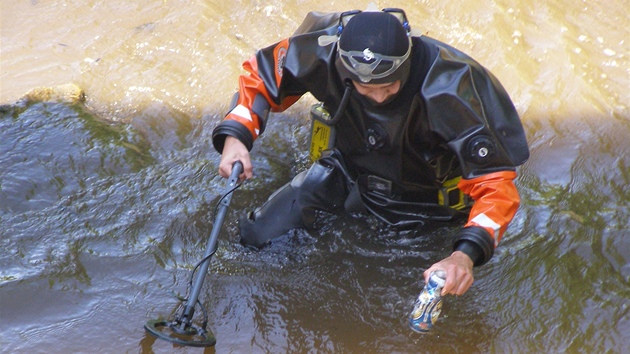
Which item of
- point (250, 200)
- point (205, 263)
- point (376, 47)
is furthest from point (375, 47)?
point (250, 200)

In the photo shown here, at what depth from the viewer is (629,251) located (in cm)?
427

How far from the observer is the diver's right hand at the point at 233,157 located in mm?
3709

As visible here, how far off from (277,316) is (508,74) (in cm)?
299

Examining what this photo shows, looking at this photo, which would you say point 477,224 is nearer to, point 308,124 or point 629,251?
point 629,251

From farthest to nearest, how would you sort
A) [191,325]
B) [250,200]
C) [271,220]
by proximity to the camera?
1. [250,200]
2. [271,220]
3. [191,325]

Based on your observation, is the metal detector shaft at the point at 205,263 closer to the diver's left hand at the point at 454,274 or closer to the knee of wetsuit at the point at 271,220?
the knee of wetsuit at the point at 271,220

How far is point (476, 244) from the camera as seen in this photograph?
3.21m

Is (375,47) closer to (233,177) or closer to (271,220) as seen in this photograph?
(233,177)

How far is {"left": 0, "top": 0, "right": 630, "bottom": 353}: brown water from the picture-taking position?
12.3ft

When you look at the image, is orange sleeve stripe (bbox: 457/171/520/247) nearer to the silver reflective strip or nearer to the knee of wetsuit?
the silver reflective strip

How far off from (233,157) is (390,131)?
835mm

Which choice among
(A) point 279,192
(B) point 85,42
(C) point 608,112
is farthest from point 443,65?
(B) point 85,42

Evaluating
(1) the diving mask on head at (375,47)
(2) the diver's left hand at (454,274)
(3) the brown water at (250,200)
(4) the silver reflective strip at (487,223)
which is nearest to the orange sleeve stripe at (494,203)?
(4) the silver reflective strip at (487,223)

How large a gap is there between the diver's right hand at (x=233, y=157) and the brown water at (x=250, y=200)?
641mm
